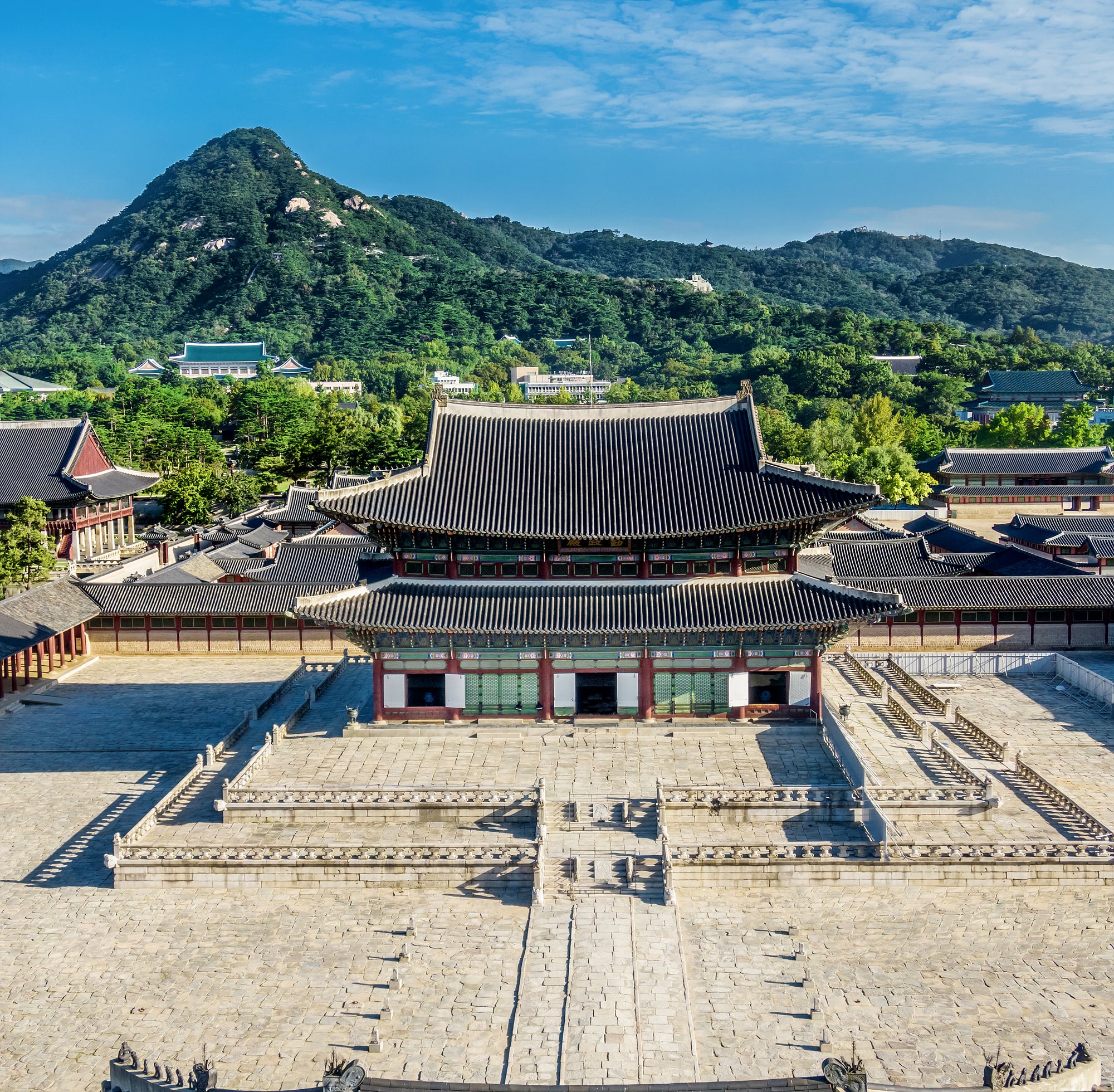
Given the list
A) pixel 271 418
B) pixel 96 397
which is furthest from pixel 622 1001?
pixel 96 397

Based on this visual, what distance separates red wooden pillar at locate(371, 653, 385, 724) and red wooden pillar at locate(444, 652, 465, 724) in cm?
233

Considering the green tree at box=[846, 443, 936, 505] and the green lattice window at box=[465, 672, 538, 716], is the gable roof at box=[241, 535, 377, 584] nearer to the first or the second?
the green lattice window at box=[465, 672, 538, 716]

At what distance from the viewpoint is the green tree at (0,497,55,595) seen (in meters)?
54.4

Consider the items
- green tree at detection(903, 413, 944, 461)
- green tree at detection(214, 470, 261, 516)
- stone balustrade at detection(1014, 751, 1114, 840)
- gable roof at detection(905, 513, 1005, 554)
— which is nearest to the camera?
stone balustrade at detection(1014, 751, 1114, 840)

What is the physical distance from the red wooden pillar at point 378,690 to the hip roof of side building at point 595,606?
7.85 ft

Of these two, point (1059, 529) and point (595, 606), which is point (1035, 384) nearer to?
point (1059, 529)

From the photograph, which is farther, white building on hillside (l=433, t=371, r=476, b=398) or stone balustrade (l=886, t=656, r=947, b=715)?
white building on hillside (l=433, t=371, r=476, b=398)

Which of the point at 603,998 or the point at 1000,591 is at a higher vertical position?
the point at 1000,591

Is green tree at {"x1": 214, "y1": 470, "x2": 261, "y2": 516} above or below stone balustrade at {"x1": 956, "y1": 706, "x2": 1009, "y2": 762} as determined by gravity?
above

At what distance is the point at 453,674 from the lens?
121 ft

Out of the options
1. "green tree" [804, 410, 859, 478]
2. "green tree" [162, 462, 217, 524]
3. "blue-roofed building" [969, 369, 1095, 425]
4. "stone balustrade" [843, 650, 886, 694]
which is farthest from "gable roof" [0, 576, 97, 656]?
"blue-roofed building" [969, 369, 1095, 425]

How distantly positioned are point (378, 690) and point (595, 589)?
863 cm

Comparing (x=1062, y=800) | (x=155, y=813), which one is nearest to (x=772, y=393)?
(x=1062, y=800)

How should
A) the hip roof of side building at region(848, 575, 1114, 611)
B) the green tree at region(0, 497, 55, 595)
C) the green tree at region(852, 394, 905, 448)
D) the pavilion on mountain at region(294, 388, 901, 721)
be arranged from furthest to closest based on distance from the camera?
the green tree at region(852, 394, 905, 448)
the green tree at region(0, 497, 55, 595)
the hip roof of side building at region(848, 575, 1114, 611)
the pavilion on mountain at region(294, 388, 901, 721)
